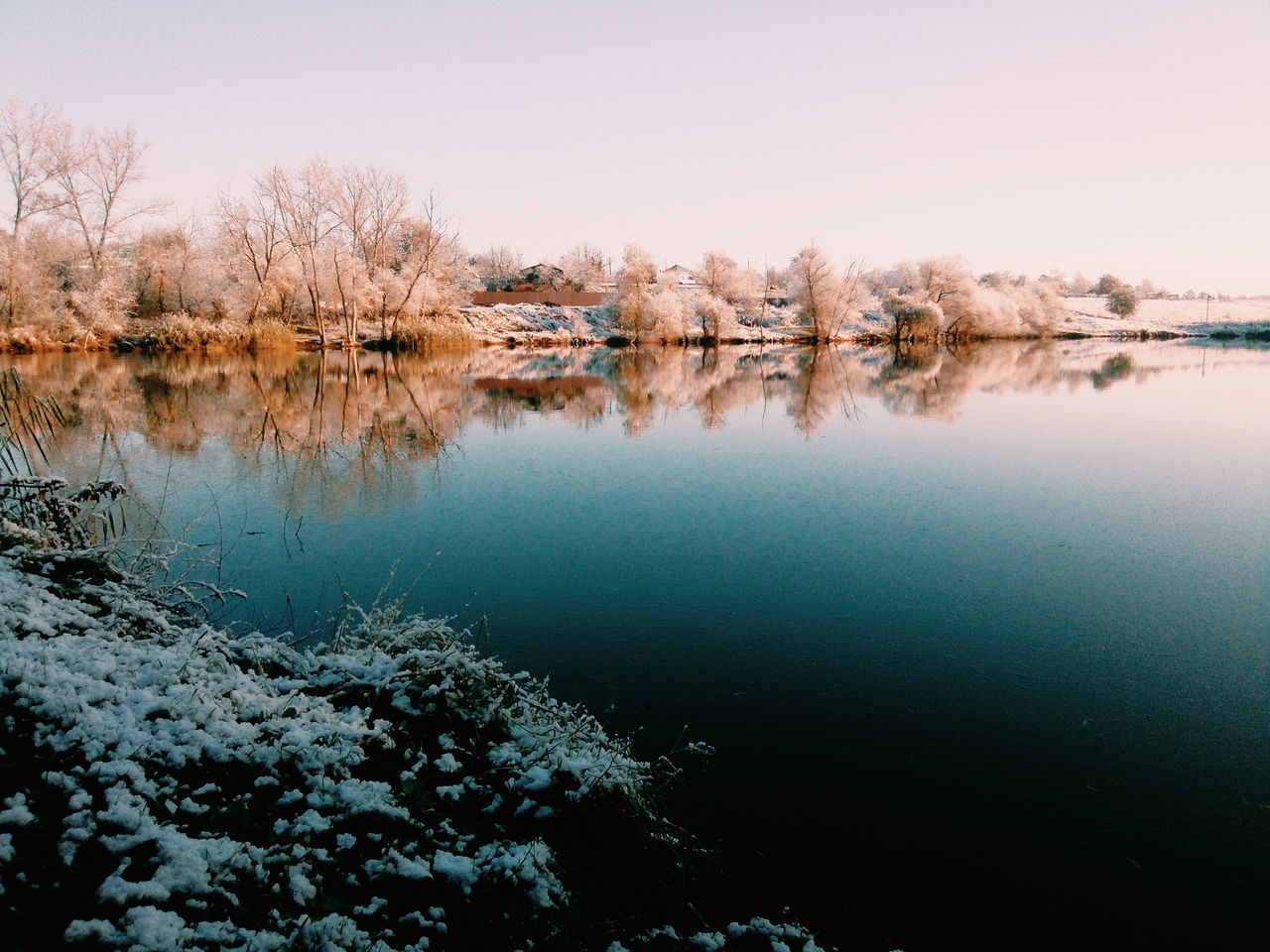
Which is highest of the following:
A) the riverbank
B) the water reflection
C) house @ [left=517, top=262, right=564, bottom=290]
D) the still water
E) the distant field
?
house @ [left=517, top=262, right=564, bottom=290]

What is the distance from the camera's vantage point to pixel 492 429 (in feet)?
54.1

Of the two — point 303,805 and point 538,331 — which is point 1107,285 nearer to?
point 538,331

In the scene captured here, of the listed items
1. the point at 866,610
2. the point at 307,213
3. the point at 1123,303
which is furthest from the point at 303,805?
the point at 1123,303

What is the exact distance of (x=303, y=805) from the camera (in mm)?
3361

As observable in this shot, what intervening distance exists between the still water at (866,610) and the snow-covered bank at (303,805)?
2.57 ft

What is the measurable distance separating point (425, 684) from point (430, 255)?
1933 inches

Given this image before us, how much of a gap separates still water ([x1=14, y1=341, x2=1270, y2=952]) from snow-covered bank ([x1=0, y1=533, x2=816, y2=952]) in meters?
0.78

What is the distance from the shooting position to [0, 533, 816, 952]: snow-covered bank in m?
2.60

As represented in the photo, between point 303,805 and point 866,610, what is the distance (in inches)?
195

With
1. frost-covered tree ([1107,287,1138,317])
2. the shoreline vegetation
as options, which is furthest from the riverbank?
the shoreline vegetation

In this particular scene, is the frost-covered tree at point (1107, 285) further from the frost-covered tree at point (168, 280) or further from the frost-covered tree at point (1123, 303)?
the frost-covered tree at point (168, 280)

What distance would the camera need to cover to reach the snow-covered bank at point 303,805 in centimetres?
260

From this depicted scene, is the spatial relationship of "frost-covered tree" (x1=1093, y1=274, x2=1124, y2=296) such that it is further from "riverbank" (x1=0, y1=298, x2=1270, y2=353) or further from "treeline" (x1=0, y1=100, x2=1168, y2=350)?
"treeline" (x1=0, y1=100, x2=1168, y2=350)

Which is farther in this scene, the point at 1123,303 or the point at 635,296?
the point at 1123,303
